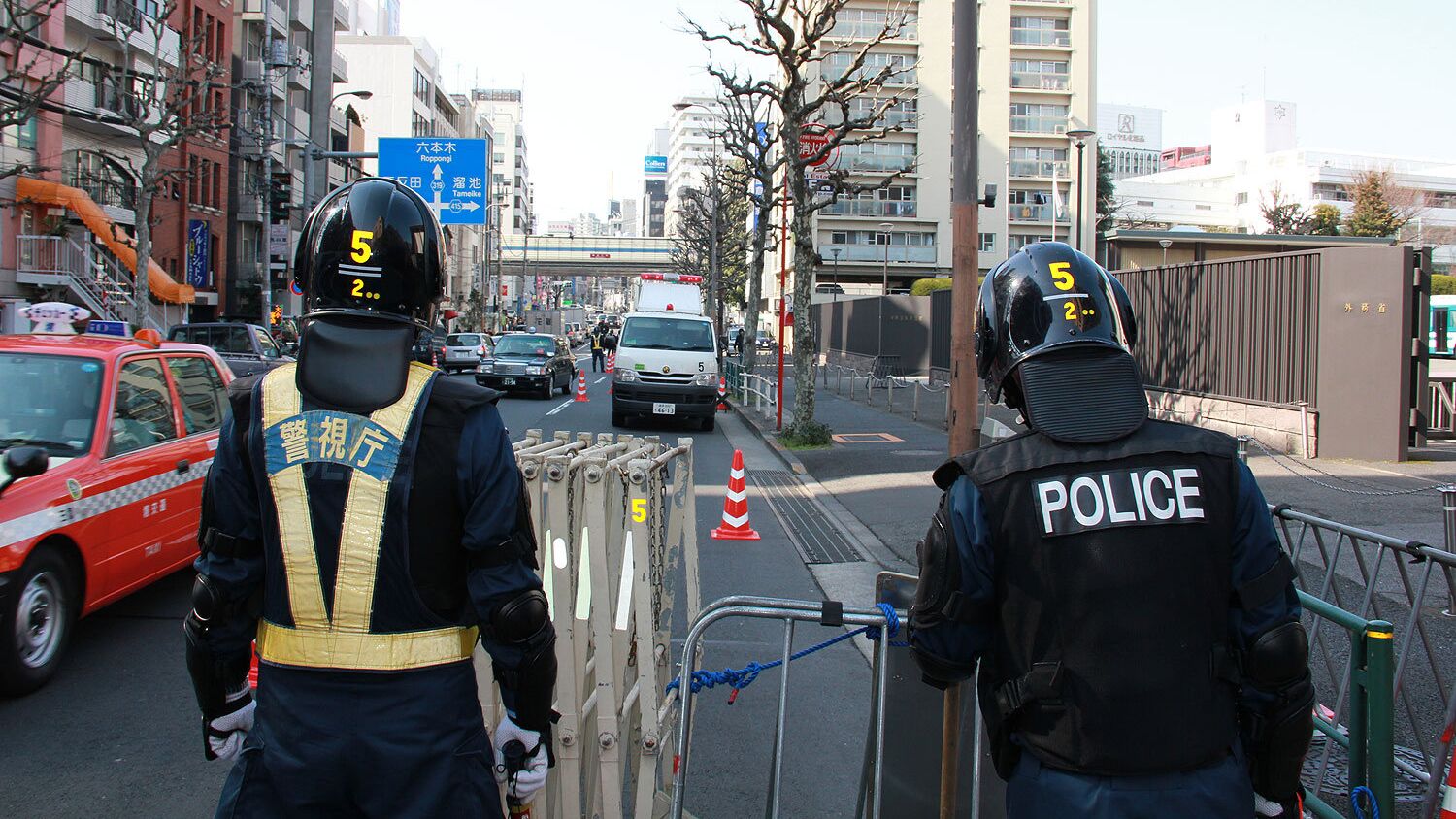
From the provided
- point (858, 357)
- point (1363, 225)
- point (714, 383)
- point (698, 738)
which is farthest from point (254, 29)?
point (1363, 225)

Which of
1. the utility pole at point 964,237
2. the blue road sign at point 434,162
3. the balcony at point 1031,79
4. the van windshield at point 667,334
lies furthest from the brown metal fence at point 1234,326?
the balcony at point 1031,79

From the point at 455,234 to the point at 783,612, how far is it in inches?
3435

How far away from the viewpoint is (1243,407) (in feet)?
50.7

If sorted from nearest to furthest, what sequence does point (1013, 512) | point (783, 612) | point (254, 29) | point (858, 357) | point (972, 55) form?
point (1013, 512) → point (783, 612) → point (972, 55) → point (858, 357) → point (254, 29)

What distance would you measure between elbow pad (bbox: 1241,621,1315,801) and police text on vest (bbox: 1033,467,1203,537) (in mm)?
298

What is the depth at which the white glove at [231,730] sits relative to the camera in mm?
2352

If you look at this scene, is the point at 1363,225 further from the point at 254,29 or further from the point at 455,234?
the point at 455,234

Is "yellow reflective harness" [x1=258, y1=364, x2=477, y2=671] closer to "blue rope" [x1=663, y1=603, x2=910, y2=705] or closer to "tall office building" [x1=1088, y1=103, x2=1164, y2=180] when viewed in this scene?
"blue rope" [x1=663, y1=603, x2=910, y2=705]

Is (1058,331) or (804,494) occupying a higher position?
(1058,331)

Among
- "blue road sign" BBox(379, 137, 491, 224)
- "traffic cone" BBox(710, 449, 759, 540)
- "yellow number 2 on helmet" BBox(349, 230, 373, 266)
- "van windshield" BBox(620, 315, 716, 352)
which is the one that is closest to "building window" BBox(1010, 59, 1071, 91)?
"blue road sign" BBox(379, 137, 491, 224)

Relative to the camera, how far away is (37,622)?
5289 millimetres

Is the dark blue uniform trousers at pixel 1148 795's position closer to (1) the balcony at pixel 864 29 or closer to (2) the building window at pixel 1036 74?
(1) the balcony at pixel 864 29

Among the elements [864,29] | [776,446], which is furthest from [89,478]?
[864,29]

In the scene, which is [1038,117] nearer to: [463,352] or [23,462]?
[463,352]
